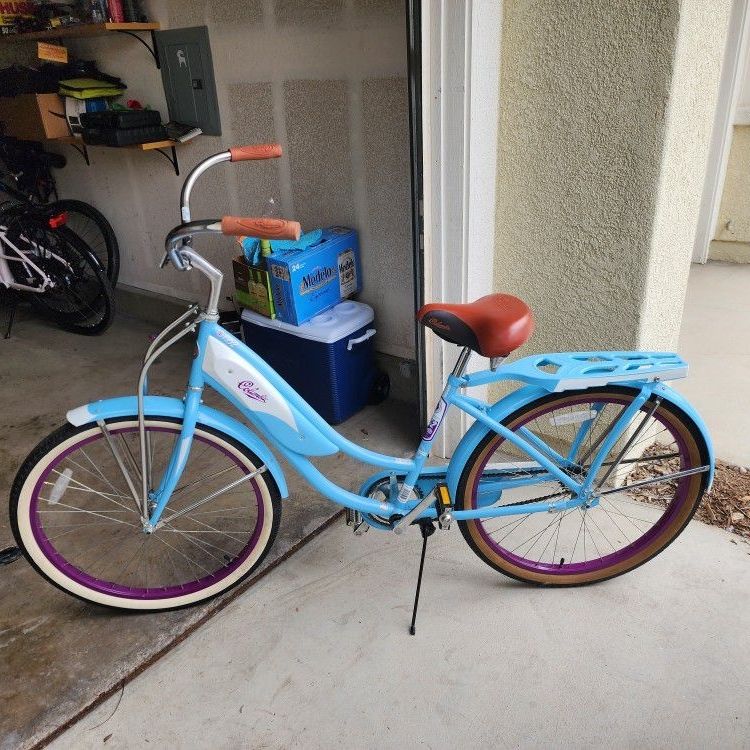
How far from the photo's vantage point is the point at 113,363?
10.9 feet

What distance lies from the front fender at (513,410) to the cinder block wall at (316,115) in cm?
111

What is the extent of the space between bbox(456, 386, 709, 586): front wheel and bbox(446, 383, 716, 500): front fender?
14 mm

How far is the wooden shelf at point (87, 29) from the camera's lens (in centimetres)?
280

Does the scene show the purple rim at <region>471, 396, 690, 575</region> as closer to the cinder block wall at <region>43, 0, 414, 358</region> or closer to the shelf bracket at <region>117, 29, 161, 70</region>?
the cinder block wall at <region>43, 0, 414, 358</region>

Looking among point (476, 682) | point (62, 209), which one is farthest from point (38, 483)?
point (62, 209)

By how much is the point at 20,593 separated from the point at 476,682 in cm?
132

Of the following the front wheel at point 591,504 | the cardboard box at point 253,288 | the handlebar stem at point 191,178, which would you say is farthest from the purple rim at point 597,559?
the cardboard box at point 253,288

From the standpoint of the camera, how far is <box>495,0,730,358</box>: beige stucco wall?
169 centimetres

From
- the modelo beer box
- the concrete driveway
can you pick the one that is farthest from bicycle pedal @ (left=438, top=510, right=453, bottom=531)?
the modelo beer box

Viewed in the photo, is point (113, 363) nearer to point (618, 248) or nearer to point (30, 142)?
point (30, 142)

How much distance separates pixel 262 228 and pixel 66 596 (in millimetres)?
1275

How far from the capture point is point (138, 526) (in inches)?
81.8

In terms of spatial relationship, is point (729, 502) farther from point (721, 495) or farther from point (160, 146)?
point (160, 146)

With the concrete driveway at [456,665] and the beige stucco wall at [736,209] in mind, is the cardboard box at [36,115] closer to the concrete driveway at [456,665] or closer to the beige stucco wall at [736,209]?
the concrete driveway at [456,665]
